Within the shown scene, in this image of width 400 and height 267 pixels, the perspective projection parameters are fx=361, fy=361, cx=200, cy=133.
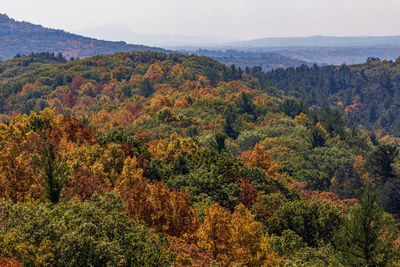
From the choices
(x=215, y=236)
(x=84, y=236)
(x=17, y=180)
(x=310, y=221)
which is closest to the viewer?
(x=84, y=236)

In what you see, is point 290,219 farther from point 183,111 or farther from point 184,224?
point 183,111

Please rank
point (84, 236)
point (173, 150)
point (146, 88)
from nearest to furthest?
point (84, 236) < point (173, 150) < point (146, 88)

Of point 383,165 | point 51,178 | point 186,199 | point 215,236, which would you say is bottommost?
point 383,165

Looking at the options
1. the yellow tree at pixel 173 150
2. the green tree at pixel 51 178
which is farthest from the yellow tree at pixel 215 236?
the yellow tree at pixel 173 150

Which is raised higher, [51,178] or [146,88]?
[51,178]

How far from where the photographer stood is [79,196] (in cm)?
3147

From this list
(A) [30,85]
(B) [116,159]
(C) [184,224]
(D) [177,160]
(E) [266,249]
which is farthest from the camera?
(A) [30,85]

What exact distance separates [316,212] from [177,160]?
68.6 feet

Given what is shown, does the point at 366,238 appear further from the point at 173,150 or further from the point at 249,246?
the point at 173,150

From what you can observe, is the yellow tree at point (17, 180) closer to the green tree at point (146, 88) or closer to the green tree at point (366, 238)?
the green tree at point (366, 238)

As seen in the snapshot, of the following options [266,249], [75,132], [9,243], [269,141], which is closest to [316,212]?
[266,249]

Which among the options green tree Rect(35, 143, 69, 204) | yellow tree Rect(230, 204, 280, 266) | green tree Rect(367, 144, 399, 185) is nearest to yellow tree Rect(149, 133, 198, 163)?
green tree Rect(35, 143, 69, 204)

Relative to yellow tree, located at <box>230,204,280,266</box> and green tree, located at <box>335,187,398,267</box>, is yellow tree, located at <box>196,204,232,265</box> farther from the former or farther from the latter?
green tree, located at <box>335,187,398,267</box>

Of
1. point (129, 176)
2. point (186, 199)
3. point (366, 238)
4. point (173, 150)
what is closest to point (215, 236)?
point (186, 199)
